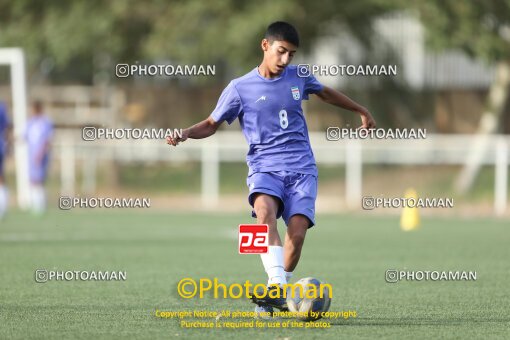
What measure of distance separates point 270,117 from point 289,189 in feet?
1.83

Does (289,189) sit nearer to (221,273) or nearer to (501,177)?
(221,273)

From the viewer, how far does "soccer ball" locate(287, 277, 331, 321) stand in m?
7.96

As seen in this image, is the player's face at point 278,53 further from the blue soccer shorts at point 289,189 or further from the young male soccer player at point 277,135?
the blue soccer shorts at point 289,189

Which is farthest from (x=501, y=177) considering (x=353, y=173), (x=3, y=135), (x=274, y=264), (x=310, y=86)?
(x=274, y=264)

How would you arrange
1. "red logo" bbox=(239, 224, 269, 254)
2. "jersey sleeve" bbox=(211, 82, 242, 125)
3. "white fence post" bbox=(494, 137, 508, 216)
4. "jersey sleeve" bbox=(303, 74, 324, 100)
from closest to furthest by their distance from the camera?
"red logo" bbox=(239, 224, 269, 254) < "jersey sleeve" bbox=(211, 82, 242, 125) < "jersey sleeve" bbox=(303, 74, 324, 100) < "white fence post" bbox=(494, 137, 508, 216)

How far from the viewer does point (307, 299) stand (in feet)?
26.2

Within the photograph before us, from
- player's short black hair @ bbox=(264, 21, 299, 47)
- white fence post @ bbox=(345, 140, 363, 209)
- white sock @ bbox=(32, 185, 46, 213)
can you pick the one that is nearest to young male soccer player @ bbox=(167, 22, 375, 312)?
player's short black hair @ bbox=(264, 21, 299, 47)

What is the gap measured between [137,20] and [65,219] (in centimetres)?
1092

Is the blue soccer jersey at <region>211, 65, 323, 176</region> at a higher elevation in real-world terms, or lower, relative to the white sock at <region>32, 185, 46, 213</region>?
lower

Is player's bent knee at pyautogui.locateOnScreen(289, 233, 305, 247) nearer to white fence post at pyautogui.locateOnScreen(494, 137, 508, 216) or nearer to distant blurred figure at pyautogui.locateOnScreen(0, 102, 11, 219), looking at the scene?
distant blurred figure at pyautogui.locateOnScreen(0, 102, 11, 219)

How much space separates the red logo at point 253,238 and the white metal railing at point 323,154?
63.9ft

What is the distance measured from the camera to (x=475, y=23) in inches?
1130

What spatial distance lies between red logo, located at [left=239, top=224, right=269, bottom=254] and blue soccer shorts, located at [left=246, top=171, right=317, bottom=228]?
1.31 feet

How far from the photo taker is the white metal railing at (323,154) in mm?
28172
